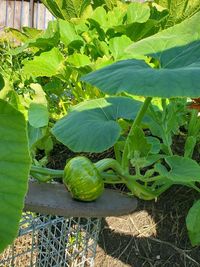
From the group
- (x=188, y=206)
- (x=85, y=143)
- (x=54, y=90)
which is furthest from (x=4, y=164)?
(x=54, y=90)

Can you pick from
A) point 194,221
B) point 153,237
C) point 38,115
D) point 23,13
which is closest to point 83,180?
point 38,115

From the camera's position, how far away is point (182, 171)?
3.14 feet

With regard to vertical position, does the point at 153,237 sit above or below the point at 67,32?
below

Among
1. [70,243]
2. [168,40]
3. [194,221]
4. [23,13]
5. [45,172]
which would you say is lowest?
[23,13]

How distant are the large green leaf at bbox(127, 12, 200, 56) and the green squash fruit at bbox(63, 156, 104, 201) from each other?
8.3 inches

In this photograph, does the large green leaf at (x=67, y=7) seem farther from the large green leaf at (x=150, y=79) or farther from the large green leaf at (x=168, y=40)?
the large green leaf at (x=150, y=79)

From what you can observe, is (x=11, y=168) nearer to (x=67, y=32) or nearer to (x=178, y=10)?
(x=67, y=32)

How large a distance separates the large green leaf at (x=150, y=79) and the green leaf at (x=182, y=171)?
0.59 ft

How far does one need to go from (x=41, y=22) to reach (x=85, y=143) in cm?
442

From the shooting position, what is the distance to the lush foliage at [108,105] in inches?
15.1

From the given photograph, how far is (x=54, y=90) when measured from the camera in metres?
1.69

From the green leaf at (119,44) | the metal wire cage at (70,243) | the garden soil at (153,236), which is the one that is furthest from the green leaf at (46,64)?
Result: the metal wire cage at (70,243)

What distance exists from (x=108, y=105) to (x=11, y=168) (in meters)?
0.78

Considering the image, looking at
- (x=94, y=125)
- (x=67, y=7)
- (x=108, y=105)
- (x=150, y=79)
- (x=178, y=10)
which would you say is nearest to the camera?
(x=150, y=79)
